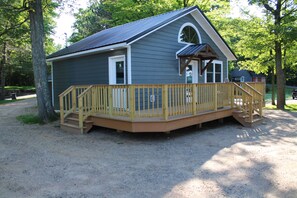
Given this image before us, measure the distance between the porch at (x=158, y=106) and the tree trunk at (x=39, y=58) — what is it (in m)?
1.72

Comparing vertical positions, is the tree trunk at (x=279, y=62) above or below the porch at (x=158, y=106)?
above

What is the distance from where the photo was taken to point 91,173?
179 inches

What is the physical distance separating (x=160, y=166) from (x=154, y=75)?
504 centimetres

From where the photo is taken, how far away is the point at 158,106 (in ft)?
26.8

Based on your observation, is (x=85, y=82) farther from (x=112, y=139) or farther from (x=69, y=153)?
(x=69, y=153)

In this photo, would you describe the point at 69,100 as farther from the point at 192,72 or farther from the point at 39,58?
the point at 192,72

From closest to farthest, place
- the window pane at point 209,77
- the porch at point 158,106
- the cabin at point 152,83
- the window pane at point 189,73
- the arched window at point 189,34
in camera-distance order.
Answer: the porch at point 158,106 < the cabin at point 152,83 < the arched window at point 189,34 < the window pane at point 189,73 < the window pane at point 209,77

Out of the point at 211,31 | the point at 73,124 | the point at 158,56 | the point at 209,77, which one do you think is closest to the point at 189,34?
the point at 211,31

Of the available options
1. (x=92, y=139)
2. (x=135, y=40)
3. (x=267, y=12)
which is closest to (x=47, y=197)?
(x=92, y=139)

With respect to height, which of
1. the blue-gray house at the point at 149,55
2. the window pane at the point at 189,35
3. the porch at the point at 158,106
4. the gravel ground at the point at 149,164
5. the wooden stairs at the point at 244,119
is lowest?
the gravel ground at the point at 149,164

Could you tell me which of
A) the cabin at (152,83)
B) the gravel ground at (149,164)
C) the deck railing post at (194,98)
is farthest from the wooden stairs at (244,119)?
the deck railing post at (194,98)

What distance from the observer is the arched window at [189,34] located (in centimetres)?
1062

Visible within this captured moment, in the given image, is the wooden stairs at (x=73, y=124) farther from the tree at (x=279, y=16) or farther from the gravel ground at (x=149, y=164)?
the tree at (x=279, y=16)

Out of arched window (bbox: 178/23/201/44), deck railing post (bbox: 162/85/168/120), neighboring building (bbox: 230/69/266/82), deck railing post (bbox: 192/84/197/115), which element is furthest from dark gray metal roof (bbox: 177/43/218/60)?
neighboring building (bbox: 230/69/266/82)
